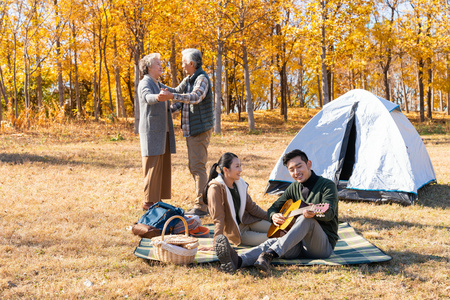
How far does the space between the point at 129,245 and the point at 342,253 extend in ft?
7.09

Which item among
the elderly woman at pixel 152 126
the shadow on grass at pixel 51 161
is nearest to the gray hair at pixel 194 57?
the elderly woman at pixel 152 126

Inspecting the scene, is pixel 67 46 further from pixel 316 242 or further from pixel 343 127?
pixel 316 242

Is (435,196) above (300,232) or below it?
below

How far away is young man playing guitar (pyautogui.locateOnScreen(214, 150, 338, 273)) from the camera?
3.67m

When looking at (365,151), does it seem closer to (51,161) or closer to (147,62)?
(147,62)

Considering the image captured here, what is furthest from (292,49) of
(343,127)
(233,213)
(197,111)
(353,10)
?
(233,213)

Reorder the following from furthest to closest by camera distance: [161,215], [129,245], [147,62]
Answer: [147,62] → [161,215] → [129,245]

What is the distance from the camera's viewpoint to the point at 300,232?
3.73 metres

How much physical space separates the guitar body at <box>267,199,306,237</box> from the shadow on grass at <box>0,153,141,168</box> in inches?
238

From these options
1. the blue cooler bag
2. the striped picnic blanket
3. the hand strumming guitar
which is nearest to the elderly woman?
the blue cooler bag

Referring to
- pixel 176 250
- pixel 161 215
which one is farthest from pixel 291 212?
pixel 161 215

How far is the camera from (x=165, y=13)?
1720cm

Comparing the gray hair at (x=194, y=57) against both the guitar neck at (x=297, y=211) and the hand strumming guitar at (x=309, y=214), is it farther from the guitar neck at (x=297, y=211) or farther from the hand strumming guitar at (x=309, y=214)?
the hand strumming guitar at (x=309, y=214)

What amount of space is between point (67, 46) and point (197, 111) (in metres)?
15.1
